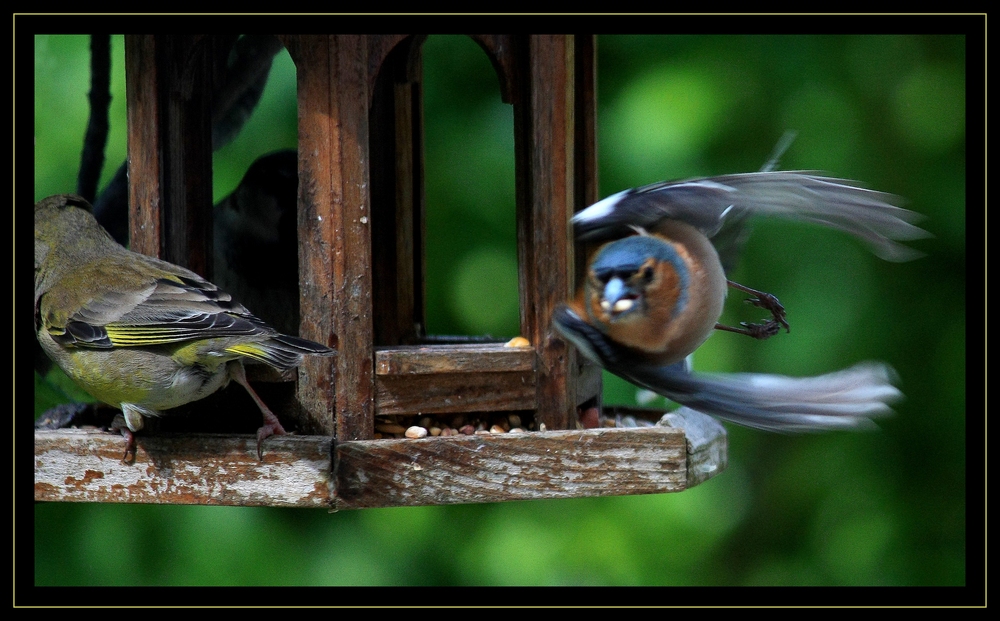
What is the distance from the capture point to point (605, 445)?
2291mm

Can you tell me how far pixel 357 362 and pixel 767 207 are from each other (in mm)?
1034

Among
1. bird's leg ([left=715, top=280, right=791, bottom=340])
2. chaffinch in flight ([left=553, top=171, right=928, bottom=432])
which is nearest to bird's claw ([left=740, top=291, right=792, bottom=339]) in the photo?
bird's leg ([left=715, top=280, right=791, bottom=340])

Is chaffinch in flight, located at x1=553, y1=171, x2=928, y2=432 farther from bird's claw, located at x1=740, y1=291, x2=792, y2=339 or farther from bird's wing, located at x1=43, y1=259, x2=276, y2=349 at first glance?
bird's wing, located at x1=43, y1=259, x2=276, y2=349

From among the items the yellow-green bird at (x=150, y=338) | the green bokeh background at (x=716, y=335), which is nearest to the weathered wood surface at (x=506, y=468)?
the yellow-green bird at (x=150, y=338)

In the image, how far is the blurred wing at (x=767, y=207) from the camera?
84.3 inches

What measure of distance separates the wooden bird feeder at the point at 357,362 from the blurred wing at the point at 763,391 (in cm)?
13

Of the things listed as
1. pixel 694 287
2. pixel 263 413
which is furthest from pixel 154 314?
pixel 694 287

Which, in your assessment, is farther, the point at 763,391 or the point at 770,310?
the point at 770,310

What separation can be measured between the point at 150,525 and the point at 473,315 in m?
1.52

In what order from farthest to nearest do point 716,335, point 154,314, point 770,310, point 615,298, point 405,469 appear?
point 716,335 → point 770,310 → point 154,314 → point 405,469 → point 615,298

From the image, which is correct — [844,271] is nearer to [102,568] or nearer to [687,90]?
[687,90]

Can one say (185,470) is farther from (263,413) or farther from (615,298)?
(615,298)

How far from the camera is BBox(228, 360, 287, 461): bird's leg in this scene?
225cm

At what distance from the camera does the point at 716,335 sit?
3801 millimetres
